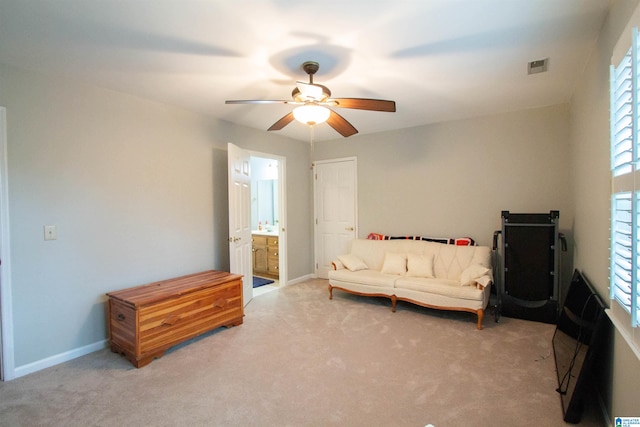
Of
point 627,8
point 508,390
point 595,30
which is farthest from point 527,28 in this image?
point 508,390

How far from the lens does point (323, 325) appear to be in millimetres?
3521

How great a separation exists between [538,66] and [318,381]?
10.3 ft

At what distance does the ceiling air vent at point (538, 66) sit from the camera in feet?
8.50

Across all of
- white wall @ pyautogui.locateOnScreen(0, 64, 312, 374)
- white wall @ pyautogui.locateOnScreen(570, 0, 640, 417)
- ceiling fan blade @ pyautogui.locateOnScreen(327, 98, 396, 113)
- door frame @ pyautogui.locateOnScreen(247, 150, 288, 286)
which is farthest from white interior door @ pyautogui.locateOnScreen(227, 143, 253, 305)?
white wall @ pyautogui.locateOnScreen(570, 0, 640, 417)

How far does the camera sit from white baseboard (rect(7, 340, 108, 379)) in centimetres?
252

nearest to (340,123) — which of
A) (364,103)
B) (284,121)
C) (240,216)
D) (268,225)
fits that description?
(364,103)

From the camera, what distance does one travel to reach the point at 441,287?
3.59 m

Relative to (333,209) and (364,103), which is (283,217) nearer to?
(333,209)

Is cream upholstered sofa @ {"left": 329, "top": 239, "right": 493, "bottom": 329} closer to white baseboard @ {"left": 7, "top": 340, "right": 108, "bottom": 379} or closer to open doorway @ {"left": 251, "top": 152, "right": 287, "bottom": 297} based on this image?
open doorway @ {"left": 251, "top": 152, "right": 287, "bottom": 297}

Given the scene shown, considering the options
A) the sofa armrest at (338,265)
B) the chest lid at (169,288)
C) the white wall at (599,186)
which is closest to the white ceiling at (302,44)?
the white wall at (599,186)

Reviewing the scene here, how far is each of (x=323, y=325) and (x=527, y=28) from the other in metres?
3.14

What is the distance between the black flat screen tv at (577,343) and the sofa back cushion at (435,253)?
3.94 feet

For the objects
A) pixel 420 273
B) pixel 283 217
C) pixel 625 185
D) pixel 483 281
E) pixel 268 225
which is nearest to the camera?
pixel 625 185

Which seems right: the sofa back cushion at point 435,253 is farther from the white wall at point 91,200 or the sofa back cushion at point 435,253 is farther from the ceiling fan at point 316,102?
the ceiling fan at point 316,102
